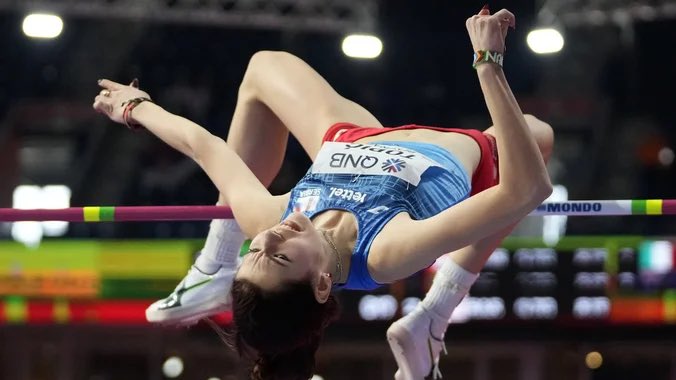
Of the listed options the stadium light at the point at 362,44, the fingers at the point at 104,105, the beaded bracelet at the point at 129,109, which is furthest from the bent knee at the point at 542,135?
the stadium light at the point at 362,44

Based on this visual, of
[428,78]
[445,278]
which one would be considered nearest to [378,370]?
[428,78]

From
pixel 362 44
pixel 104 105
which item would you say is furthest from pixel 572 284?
pixel 104 105

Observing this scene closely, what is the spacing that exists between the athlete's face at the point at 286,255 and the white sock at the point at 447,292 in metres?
0.84

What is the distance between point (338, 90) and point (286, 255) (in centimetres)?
871

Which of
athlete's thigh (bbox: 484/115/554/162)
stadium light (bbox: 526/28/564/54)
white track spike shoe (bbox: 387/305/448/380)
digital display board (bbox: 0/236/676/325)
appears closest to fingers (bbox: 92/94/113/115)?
white track spike shoe (bbox: 387/305/448/380)

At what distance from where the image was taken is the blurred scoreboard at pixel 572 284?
9867mm

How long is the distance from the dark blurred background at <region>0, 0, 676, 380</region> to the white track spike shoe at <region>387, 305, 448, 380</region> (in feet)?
22.8

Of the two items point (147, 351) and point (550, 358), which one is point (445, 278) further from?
point (147, 351)

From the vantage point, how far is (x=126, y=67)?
11.7 m

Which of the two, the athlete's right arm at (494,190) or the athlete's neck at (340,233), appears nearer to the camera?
the athlete's right arm at (494,190)

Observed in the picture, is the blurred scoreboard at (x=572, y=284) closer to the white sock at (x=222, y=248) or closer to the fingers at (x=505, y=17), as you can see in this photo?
the white sock at (x=222, y=248)

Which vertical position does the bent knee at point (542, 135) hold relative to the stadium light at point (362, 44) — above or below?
below

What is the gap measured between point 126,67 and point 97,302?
2680 millimetres

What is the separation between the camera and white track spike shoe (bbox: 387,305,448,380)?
3.71 m
